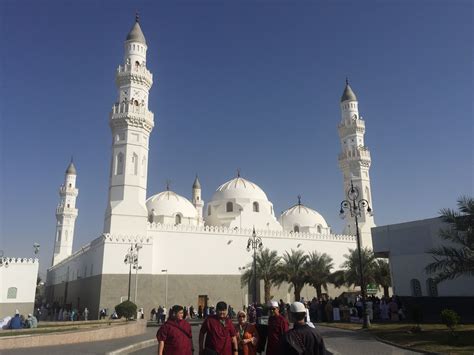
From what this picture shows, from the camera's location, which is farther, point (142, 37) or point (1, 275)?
point (142, 37)

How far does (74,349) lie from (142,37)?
25709 mm

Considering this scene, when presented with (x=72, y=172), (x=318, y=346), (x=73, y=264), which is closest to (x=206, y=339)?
(x=318, y=346)

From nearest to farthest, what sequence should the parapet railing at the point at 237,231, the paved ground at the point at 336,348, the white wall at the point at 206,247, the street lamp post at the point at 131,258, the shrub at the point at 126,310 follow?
1. the paved ground at the point at 336,348
2. the shrub at the point at 126,310
3. the street lamp post at the point at 131,258
4. the white wall at the point at 206,247
5. the parapet railing at the point at 237,231

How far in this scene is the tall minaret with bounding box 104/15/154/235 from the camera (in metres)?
27.6

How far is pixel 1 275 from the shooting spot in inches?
1167

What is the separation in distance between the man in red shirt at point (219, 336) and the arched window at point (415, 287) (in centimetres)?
1735

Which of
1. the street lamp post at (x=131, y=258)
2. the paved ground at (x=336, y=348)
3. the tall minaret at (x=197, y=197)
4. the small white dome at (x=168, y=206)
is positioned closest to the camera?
the paved ground at (x=336, y=348)

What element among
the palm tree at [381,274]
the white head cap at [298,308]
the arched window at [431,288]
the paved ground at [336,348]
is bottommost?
the paved ground at [336,348]

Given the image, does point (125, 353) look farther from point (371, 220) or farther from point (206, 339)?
point (371, 220)

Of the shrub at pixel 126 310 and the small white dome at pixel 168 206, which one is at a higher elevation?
the small white dome at pixel 168 206

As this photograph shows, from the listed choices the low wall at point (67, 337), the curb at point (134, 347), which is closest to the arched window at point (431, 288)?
the curb at point (134, 347)

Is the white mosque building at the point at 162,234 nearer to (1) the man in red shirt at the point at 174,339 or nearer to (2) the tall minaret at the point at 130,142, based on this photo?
(2) the tall minaret at the point at 130,142

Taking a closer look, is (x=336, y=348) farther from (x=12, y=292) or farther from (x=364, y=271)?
(x=12, y=292)

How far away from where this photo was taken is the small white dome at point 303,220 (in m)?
43.0
